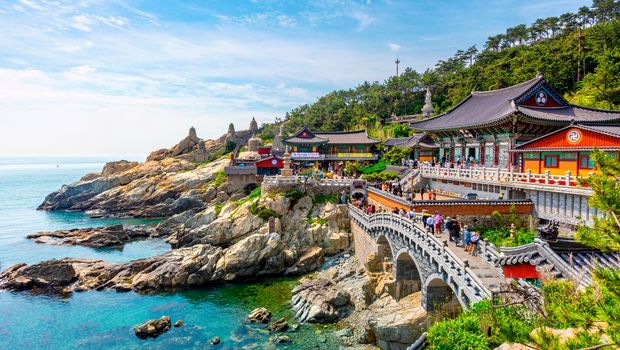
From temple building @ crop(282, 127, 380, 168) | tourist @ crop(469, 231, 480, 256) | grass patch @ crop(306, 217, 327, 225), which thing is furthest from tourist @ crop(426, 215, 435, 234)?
temple building @ crop(282, 127, 380, 168)

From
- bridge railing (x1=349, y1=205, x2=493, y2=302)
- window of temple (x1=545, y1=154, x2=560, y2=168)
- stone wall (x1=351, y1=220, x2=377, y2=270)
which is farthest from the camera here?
stone wall (x1=351, y1=220, x2=377, y2=270)

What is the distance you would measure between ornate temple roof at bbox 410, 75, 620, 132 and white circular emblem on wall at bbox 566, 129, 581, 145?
179cm

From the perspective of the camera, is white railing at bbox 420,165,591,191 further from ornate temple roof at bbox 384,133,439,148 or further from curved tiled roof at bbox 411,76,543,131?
ornate temple roof at bbox 384,133,439,148

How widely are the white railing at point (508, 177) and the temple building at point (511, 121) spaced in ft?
7.00

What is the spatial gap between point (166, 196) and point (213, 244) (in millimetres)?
35742

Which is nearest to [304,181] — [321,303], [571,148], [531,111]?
[321,303]

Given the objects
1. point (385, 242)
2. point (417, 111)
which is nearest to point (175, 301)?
point (385, 242)

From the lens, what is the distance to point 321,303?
29500 millimetres

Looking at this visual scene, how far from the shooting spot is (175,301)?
34.1 meters

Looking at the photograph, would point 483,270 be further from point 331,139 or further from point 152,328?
point 331,139

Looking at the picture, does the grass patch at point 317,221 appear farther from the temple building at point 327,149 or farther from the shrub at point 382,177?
the temple building at point 327,149

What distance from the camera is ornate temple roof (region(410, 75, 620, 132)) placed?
29.9m

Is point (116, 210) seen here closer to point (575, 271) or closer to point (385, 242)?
point (385, 242)

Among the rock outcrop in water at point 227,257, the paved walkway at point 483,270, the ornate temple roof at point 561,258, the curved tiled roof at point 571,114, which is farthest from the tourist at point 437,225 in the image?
the rock outcrop in water at point 227,257
